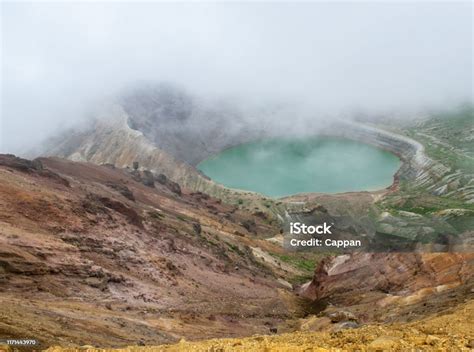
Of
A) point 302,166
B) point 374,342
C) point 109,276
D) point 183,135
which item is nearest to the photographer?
point 374,342

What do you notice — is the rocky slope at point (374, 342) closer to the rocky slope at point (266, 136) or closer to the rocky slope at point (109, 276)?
the rocky slope at point (109, 276)

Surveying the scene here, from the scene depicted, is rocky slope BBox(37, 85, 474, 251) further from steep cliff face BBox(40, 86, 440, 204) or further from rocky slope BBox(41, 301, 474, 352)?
rocky slope BBox(41, 301, 474, 352)

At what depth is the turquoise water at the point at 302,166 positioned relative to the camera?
138 m

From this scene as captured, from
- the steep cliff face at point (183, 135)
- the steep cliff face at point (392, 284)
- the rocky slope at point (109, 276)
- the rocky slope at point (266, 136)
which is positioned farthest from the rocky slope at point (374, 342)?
the steep cliff face at point (183, 135)


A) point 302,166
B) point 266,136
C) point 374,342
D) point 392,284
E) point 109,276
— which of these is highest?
point 266,136

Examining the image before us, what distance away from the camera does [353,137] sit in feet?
575

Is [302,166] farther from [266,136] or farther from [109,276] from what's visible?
[109,276]

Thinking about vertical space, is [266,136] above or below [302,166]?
above

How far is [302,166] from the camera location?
15238 centimetres

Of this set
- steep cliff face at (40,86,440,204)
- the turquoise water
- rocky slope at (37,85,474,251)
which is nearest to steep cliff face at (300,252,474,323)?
rocky slope at (37,85,474,251)

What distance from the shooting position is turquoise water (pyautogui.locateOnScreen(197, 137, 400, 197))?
13850 centimetres

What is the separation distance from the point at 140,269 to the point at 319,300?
54.5ft

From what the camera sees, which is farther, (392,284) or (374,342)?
(392,284)

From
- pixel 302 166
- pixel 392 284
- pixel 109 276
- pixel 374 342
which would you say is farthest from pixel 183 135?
pixel 374 342
